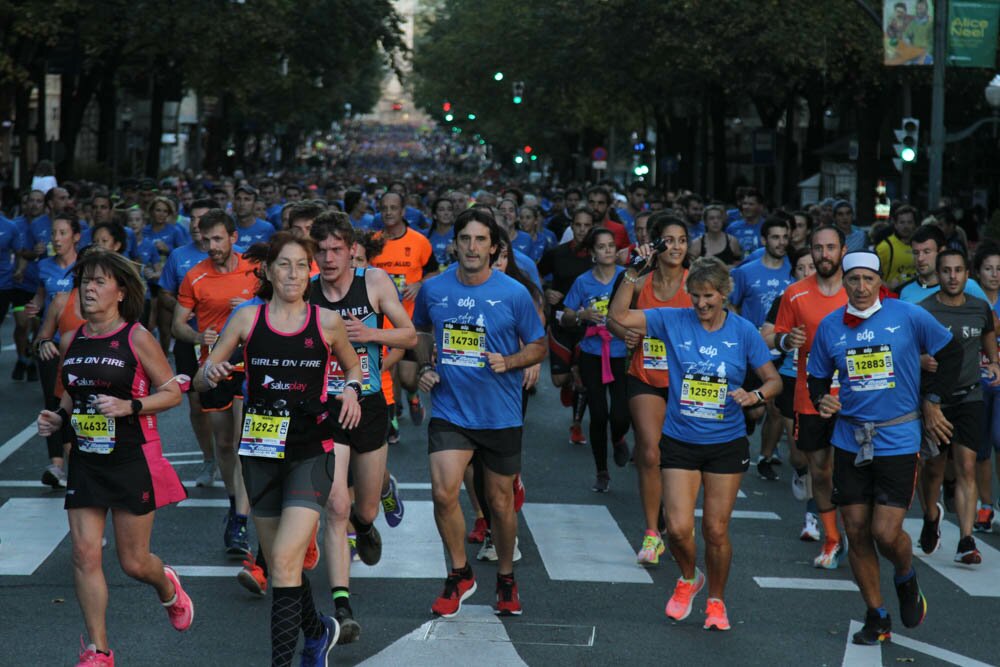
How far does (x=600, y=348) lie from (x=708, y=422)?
362 centimetres

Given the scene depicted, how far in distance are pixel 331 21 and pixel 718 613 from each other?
35.8 m

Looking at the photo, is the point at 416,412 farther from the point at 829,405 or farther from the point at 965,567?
the point at 829,405

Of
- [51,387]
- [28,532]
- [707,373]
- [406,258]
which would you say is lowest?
[28,532]

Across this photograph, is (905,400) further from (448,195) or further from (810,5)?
(810,5)

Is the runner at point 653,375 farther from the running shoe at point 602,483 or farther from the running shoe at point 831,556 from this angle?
the running shoe at point 602,483

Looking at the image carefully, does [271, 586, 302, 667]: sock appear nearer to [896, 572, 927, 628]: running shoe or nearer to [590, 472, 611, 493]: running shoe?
[896, 572, 927, 628]: running shoe

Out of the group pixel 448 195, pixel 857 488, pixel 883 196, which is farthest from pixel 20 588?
pixel 883 196

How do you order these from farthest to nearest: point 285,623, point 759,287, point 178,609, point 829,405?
point 759,287 < point 829,405 < point 178,609 < point 285,623

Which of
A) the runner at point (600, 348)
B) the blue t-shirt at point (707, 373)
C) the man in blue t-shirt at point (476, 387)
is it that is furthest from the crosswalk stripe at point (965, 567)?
the man in blue t-shirt at point (476, 387)

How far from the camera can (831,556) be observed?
31.5 ft

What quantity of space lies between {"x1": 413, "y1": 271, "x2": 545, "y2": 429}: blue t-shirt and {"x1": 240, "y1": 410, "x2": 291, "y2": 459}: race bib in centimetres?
147

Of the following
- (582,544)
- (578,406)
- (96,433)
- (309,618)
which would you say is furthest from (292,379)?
(578,406)

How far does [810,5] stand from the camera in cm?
3594

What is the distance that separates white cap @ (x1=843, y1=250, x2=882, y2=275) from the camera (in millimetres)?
7832
